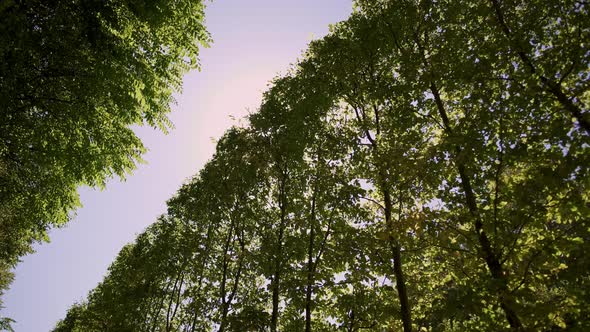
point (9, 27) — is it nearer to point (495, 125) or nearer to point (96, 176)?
point (96, 176)

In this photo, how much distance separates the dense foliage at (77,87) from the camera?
293 inches

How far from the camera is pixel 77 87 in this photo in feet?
27.8

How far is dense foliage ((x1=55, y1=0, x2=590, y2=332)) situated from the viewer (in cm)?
504

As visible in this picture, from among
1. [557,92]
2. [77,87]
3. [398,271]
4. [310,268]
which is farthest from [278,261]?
[557,92]

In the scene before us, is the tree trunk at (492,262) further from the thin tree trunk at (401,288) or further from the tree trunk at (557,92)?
the thin tree trunk at (401,288)

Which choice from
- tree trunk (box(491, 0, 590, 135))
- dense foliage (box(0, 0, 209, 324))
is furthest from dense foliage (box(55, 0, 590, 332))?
dense foliage (box(0, 0, 209, 324))

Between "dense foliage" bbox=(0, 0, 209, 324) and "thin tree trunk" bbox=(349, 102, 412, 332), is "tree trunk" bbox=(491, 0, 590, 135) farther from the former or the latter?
"dense foliage" bbox=(0, 0, 209, 324)

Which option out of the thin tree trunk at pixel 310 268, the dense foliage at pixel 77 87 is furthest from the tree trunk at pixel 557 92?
the thin tree trunk at pixel 310 268

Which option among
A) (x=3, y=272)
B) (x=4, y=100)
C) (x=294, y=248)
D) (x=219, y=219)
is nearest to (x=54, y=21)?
(x=4, y=100)

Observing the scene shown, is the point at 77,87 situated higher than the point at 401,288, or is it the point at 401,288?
the point at 77,87

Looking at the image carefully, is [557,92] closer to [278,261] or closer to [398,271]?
[398,271]

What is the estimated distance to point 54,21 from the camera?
738 cm

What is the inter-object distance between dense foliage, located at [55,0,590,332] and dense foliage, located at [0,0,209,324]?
227 inches

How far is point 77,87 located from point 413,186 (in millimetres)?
8938
